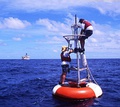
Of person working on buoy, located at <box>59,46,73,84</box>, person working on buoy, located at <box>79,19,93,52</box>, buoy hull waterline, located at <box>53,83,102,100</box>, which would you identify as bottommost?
buoy hull waterline, located at <box>53,83,102,100</box>

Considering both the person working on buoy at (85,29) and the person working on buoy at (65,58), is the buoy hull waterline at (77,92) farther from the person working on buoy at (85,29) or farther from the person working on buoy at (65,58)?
the person working on buoy at (85,29)

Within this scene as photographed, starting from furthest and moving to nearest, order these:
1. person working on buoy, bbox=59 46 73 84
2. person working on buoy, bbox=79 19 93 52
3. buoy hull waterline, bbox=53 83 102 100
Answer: person working on buoy, bbox=59 46 73 84 → person working on buoy, bbox=79 19 93 52 → buoy hull waterline, bbox=53 83 102 100

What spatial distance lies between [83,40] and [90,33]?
0.72 m

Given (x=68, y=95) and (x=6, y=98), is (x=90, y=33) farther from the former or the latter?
(x=6, y=98)

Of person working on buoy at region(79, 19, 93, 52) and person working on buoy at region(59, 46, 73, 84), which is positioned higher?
person working on buoy at region(79, 19, 93, 52)

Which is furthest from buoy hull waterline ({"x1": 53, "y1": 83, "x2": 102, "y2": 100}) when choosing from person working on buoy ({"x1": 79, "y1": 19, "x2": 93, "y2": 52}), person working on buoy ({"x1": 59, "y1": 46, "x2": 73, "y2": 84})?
person working on buoy ({"x1": 79, "y1": 19, "x2": 93, "y2": 52})

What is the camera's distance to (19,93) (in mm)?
18953

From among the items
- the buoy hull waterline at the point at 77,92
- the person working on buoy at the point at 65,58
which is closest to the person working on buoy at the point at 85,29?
the person working on buoy at the point at 65,58

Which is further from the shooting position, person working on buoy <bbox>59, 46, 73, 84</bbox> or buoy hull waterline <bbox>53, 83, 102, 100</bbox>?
person working on buoy <bbox>59, 46, 73, 84</bbox>

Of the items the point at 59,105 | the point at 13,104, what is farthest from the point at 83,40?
the point at 13,104

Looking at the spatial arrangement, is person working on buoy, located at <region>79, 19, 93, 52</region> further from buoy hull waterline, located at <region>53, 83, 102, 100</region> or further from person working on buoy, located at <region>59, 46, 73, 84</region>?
buoy hull waterline, located at <region>53, 83, 102, 100</region>

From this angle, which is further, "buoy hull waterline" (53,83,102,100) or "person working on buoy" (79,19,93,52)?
"person working on buoy" (79,19,93,52)

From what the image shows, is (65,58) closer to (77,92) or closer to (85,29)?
(85,29)

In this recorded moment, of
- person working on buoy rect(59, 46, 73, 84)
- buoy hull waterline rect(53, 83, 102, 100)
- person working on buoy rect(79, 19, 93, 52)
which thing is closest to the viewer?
buoy hull waterline rect(53, 83, 102, 100)
